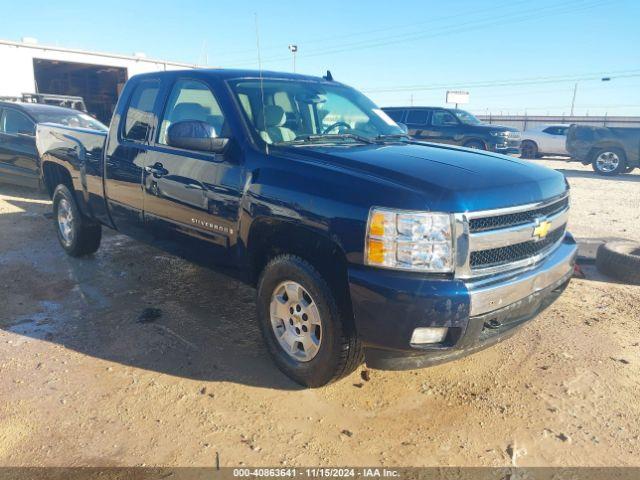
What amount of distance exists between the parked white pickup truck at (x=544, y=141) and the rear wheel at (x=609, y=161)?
3140mm

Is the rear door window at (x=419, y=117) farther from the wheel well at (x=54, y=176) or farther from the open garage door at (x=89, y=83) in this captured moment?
the open garage door at (x=89, y=83)

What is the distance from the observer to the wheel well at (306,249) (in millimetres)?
2727

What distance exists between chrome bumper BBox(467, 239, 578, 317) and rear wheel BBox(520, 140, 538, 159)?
17.4 metres

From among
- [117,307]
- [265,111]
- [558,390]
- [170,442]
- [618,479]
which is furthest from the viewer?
[117,307]

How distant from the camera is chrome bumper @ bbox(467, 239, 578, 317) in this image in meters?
2.49

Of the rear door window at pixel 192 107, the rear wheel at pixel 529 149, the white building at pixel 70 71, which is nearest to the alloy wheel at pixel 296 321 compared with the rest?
the rear door window at pixel 192 107

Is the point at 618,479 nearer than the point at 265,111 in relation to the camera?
Yes

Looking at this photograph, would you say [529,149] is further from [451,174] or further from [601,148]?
[451,174]

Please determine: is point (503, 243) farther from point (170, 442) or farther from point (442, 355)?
point (170, 442)

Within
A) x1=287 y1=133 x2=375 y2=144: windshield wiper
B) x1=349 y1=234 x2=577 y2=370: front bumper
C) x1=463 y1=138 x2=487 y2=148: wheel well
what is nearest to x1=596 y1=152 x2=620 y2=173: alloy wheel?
x1=463 y1=138 x2=487 y2=148: wheel well

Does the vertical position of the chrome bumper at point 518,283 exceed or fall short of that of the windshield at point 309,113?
it falls short

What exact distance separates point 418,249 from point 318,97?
Answer: 1.99 m

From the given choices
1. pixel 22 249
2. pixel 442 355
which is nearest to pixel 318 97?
pixel 442 355

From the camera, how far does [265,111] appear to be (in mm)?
3426
